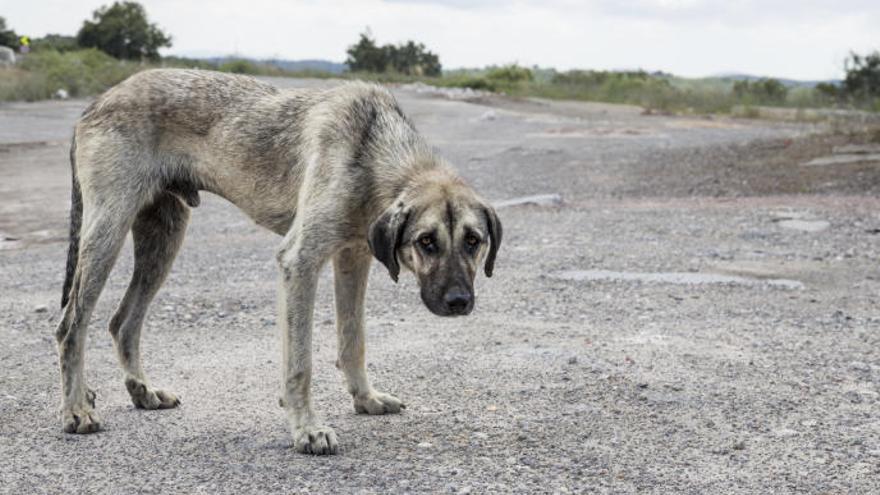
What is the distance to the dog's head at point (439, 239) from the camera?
15.9 ft

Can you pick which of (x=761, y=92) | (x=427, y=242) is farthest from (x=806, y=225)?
(x=761, y=92)

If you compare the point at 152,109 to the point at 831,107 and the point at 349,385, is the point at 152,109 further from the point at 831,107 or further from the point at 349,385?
the point at 831,107

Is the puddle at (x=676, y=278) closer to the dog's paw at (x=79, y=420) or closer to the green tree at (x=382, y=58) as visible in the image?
the dog's paw at (x=79, y=420)

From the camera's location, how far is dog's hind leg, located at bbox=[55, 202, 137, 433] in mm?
5723

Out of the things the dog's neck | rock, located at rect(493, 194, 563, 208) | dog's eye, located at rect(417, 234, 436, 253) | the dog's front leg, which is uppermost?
the dog's neck

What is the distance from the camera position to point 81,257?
584 cm

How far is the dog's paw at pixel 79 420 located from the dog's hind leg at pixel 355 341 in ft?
4.30

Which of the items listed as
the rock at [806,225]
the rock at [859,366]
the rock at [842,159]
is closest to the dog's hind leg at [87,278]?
the rock at [859,366]

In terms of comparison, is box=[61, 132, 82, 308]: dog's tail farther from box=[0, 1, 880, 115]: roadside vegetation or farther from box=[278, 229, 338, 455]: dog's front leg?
box=[0, 1, 880, 115]: roadside vegetation

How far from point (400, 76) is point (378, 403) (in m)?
52.9

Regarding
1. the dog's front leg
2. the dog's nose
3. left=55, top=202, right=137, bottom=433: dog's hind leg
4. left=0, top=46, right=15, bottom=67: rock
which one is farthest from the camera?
left=0, top=46, right=15, bottom=67: rock

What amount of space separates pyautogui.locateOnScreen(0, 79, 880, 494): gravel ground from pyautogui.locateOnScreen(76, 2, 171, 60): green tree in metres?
45.5

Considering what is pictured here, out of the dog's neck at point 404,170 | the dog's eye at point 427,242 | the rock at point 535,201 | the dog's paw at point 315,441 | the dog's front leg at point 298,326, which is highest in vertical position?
the dog's neck at point 404,170

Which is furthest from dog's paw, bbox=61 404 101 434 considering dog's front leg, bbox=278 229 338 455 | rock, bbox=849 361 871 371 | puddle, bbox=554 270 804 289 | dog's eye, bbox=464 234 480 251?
puddle, bbox=554 270 804 289
